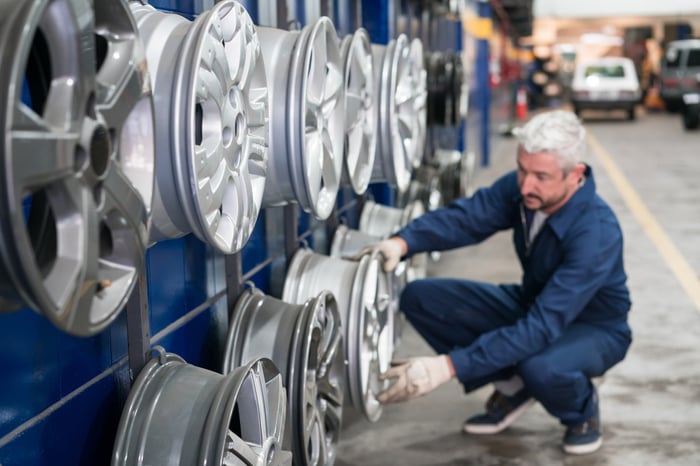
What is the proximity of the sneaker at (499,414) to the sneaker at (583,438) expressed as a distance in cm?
26

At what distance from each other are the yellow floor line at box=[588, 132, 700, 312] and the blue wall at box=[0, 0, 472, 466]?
379cm

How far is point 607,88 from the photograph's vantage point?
24469mm

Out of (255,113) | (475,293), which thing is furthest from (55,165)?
(475,293)

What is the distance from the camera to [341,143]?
336 centimetres

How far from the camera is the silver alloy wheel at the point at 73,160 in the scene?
1301 millimetres

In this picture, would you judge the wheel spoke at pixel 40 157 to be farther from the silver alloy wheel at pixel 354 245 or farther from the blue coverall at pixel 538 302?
the silver alloy wheel at pixel 354 245

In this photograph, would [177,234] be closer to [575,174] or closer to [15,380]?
[15,380]

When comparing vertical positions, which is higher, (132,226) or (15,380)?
(132,226)

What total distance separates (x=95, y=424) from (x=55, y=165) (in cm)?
100

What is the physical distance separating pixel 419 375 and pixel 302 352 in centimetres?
75

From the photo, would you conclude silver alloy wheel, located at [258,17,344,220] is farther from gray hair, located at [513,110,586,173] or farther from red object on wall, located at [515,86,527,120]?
red object on wall, located at [515,86,527,120]

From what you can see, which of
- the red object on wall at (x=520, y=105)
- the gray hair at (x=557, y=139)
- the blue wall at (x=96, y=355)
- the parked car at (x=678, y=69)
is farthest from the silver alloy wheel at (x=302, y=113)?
the parked car at (x=678, y=69)

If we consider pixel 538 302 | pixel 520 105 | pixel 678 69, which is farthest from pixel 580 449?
pixel 678 69

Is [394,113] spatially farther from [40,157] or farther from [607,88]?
[607,88]
